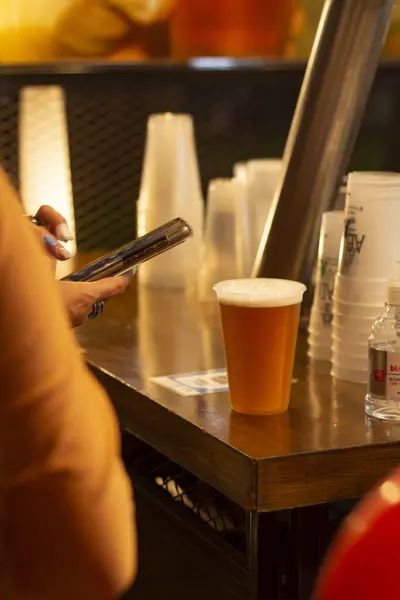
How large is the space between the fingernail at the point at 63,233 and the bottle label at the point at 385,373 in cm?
40

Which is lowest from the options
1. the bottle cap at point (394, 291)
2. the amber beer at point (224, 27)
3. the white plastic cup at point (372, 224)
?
the bottle cap at point (394, 291)

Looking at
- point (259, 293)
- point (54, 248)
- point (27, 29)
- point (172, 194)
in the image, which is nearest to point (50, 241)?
point (54, 248)

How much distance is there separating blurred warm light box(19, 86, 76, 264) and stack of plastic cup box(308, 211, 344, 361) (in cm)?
146

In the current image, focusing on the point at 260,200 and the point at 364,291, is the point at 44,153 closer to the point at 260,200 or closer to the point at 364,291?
the point at 260,200

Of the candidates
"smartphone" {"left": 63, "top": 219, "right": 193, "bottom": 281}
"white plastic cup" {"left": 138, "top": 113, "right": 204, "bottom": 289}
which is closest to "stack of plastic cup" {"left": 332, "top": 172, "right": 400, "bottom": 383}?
"smartphone" {"left": 63, "top": 219, "right": 193, "bottom": 281}

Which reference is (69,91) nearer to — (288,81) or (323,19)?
(288,81)

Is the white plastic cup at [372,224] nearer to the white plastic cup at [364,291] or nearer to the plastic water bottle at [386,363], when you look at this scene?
the white plastic cup at [364,291]

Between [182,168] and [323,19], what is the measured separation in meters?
0.59

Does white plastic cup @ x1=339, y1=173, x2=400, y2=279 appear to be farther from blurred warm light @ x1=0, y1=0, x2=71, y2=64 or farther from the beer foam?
blurred warm light @ x1=0, y1=0, x2=71, y2=64

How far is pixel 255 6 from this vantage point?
3.43m

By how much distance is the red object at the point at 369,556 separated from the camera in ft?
2.83

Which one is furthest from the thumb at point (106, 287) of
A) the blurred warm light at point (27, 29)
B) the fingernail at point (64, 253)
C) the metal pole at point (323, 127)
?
the blurred warm light at point (27, 29)

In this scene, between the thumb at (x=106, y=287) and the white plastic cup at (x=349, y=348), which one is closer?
the thumb at (x=106, y=287)

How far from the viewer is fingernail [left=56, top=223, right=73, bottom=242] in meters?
1.43
